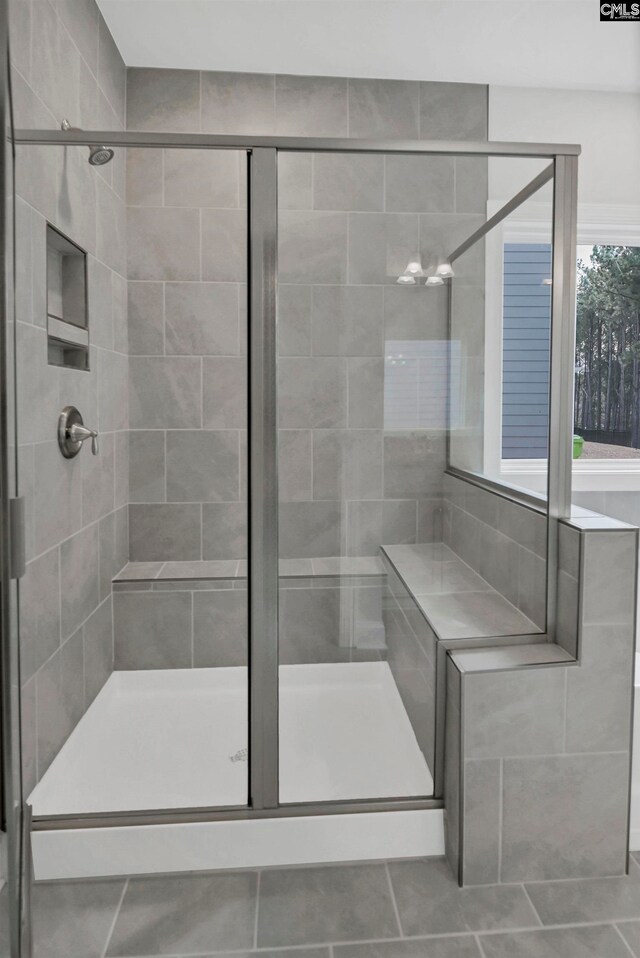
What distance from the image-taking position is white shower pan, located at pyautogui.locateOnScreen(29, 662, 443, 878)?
1594 millimetres

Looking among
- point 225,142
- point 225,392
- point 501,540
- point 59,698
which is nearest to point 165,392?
point 225,392

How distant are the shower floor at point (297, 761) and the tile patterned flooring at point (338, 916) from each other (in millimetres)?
178

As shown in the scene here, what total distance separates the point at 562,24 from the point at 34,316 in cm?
224

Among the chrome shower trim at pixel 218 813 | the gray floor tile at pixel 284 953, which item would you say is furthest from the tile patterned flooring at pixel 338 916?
the chrome shower trim at pixel 218 813

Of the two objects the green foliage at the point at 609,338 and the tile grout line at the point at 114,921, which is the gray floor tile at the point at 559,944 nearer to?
the tile grout line at the point at 114,921

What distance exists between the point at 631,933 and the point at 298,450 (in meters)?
1.32

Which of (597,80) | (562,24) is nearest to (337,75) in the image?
(562,24)

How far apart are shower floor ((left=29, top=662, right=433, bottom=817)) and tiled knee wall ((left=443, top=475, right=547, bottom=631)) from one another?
396mm

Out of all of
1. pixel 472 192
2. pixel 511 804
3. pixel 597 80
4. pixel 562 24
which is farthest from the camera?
pixel 597 80

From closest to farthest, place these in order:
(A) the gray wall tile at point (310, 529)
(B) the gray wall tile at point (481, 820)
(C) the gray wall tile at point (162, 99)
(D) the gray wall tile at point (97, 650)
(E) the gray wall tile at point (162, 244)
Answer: (B) the gray wall tile at point (481, 820) → (A) the gray wall tile at point (310, 529) → (E) the gray wall tile at point (162, 244) → (D) the gray wall tile at point (97, 650) → (C) the gray wall tile at point (162, 99)

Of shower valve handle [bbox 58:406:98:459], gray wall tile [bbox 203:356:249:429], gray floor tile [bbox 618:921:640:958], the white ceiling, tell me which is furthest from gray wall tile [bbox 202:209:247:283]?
gray floor tile [bbox 618:921:640:958]

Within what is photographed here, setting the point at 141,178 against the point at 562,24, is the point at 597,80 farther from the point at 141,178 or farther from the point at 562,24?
the point at 141,178

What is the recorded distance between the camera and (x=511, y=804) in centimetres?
157

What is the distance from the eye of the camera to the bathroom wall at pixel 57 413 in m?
1.61
